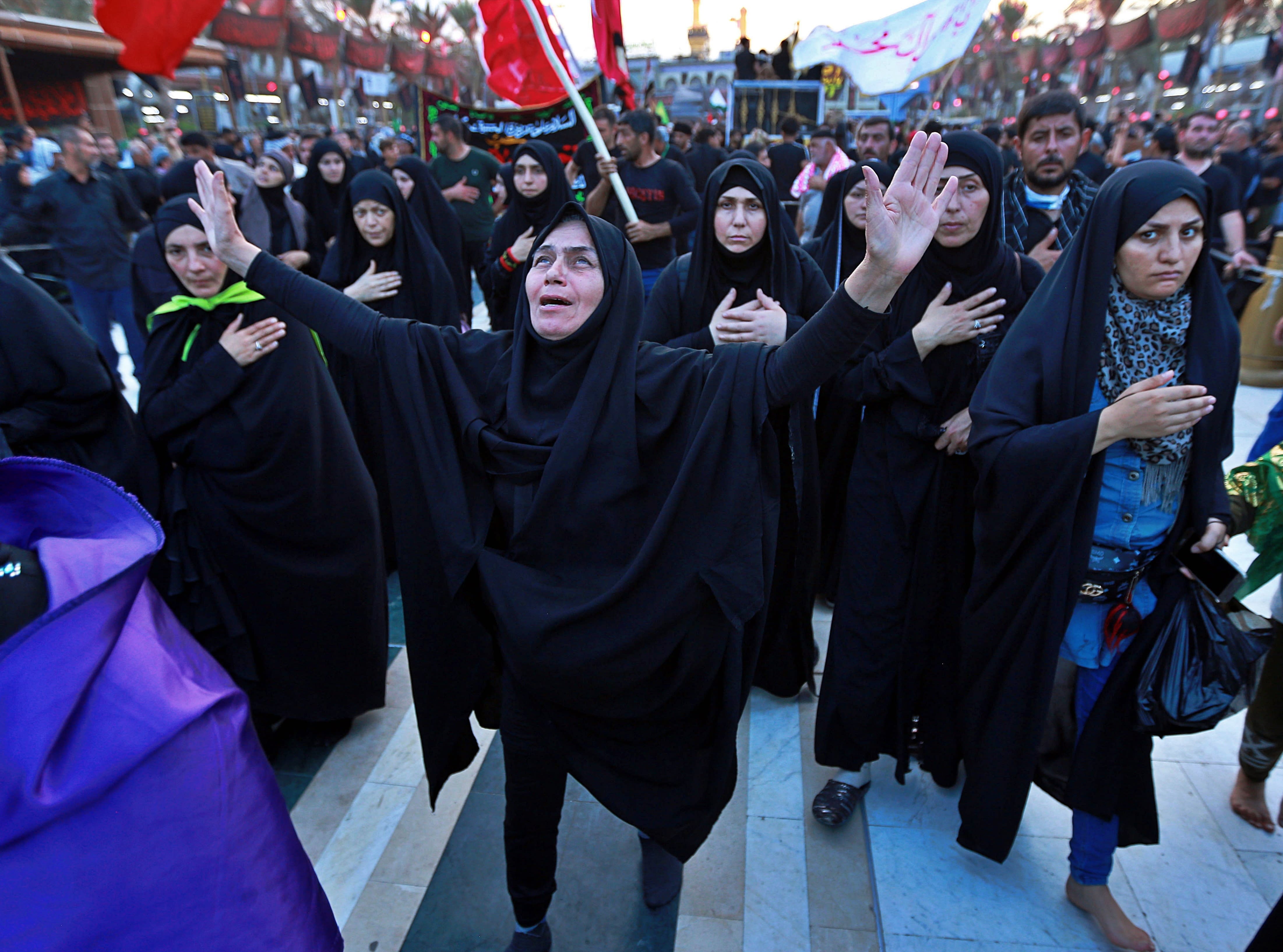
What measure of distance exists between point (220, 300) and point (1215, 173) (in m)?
7.22

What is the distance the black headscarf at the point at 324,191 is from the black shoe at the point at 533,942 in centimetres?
540

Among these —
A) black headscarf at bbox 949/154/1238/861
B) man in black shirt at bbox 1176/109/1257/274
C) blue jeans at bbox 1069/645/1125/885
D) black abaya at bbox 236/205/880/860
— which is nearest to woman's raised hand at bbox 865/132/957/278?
black abaya at bbox 236/205/880/860

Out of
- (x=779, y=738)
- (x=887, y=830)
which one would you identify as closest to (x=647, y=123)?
(x=779, y=738)

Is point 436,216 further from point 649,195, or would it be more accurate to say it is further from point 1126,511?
point 1126,511

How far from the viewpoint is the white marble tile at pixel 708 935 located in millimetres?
2215

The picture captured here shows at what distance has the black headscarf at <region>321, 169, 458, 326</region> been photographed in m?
4.01

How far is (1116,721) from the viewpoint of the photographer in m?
2.14

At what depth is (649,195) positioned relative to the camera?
5.75 meters

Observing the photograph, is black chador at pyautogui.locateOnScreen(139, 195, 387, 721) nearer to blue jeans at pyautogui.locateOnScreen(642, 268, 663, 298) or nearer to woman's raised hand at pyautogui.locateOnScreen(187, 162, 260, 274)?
woman's raised hand at pyautogui.locateOnScreen(187, 162, 260, 274)

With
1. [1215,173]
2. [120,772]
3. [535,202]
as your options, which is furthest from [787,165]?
[120,772]

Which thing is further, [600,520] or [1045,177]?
[1045,177]

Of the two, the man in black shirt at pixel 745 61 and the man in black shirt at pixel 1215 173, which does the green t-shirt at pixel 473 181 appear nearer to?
the man in black shirt at pixel 1215 173

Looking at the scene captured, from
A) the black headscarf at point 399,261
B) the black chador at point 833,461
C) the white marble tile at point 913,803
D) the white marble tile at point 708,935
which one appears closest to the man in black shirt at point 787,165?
the black headscarf at point 399,261

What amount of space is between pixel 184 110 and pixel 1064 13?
124ft
